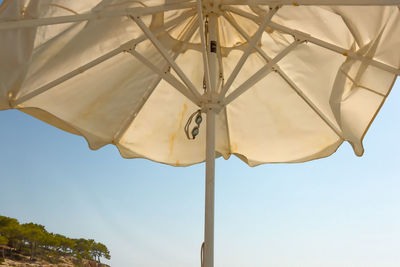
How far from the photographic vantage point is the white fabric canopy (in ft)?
11.2

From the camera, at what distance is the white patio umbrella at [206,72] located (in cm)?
326

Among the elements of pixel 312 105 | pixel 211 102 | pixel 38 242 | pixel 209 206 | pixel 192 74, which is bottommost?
pixel 209 206

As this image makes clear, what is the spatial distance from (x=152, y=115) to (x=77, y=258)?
65562mm

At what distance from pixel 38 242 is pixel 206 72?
61.5 meters

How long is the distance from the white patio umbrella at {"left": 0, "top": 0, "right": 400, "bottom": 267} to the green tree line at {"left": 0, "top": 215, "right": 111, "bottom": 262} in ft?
165

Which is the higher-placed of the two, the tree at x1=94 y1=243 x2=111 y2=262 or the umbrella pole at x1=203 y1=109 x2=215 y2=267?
the tree at x1=94 y1=243 x2=111 y2=262

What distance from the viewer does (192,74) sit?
5094 millimetres

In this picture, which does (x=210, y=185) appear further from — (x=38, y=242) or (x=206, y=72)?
(x=38, y=242)

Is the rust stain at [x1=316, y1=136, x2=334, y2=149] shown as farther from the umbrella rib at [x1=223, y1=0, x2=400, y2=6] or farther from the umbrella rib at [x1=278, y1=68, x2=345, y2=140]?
the umbrella rib at [x1=223, y1=0, x2=400, y2=6]

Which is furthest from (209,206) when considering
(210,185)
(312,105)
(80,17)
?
(312,105)

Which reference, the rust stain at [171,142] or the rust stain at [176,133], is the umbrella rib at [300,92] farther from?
the rust stain at [171,142]

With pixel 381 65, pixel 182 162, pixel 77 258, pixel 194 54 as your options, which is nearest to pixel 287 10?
pixel 381 65

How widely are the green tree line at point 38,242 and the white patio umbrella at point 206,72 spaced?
50.3 meters

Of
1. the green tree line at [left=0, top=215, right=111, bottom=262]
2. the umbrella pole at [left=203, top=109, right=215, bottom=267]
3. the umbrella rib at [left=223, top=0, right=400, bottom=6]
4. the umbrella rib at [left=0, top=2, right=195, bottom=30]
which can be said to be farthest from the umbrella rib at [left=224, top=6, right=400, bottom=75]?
the green tree line at [left=0, top=215, right=111, bottom=262]
